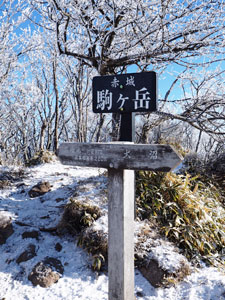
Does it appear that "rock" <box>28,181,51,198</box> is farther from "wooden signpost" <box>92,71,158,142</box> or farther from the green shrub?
"wooden signpost" <box>92,71,158,142</box>

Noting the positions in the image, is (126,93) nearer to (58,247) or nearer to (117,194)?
(117,194)

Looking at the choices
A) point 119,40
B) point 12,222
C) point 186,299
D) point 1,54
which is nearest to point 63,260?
point 12,222

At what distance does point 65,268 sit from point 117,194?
197 cm

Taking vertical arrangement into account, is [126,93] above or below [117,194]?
above

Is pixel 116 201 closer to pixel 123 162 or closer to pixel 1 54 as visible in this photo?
pixel 123 162

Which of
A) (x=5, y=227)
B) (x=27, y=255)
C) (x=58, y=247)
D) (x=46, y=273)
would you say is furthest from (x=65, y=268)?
(x=5, y=227)

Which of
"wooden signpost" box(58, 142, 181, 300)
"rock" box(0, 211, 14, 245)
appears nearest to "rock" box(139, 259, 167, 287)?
"wooden signpost" box(58, 142, 181, 300)

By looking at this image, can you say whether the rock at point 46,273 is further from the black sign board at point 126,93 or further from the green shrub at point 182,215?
the black sign board at point 126,93

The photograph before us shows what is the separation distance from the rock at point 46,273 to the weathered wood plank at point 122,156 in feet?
6.39

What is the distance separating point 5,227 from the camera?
4.21 meters

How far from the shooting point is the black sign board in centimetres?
247

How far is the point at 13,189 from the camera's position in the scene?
5848 millimetres

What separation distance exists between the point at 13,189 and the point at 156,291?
434 cm

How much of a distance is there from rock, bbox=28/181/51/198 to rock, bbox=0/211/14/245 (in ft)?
3.47
